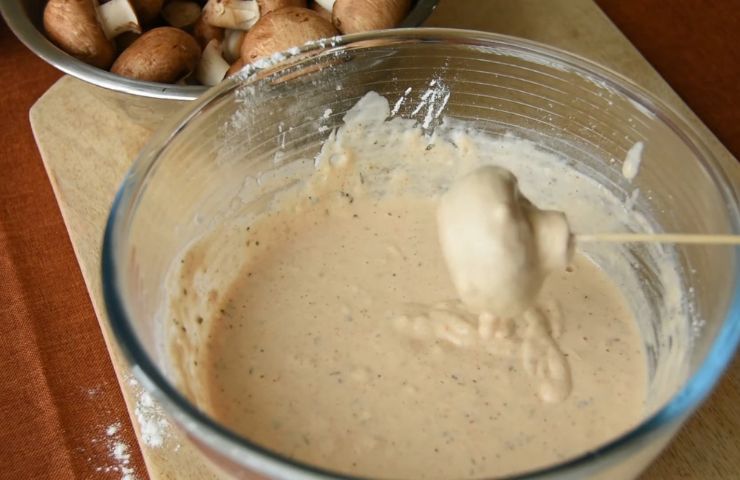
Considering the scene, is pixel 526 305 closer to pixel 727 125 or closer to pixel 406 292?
pixel 406 292

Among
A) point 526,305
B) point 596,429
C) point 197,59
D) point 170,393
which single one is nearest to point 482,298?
point 526,305

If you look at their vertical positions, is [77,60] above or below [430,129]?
below

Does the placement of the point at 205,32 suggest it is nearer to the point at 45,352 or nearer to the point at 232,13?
the point at 232,13

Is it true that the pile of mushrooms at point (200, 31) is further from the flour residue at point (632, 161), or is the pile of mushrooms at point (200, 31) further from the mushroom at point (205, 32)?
→ the flour residue at point (632, 161)

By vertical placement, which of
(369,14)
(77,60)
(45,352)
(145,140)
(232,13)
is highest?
(369,14)

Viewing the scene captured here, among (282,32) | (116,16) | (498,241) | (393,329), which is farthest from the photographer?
(116,16)

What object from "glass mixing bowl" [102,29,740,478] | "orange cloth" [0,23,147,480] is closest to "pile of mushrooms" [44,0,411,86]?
"glass mixing bowl" [102,29,740,478]

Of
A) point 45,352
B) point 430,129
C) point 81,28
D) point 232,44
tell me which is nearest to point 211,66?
point 232,44

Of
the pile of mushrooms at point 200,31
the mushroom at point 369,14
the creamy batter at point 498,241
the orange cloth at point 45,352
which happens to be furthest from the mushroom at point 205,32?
the creamy batter at point 498,241
